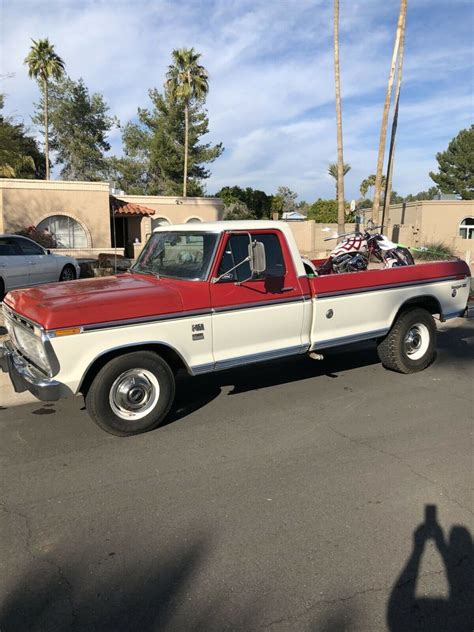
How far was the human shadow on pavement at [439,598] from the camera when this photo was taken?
2455 millimetres

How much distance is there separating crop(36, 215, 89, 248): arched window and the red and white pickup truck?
18.8 m

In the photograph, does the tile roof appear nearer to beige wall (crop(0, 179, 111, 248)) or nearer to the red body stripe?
beige wall (crop(0, 179, 111, 248))

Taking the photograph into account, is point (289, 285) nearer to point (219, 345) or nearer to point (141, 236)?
point (219, 345)

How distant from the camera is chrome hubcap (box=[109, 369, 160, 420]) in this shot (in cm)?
452

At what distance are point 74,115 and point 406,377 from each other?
4574cm

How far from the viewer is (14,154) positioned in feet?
64.3

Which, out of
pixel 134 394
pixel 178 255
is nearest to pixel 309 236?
pixel 178 255

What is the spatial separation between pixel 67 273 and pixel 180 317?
33.3 feet

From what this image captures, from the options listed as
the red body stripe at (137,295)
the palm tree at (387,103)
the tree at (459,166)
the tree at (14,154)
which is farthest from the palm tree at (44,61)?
the tree at (459,166)

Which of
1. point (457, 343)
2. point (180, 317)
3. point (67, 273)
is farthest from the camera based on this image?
point (67, 273)

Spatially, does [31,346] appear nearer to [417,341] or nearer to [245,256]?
[245,256]

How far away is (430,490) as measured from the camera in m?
3.68

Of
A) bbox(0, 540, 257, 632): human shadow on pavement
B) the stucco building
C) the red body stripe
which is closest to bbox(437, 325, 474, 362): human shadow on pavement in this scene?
the red body stripe

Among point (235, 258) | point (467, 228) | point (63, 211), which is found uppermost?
point (63, 211)
